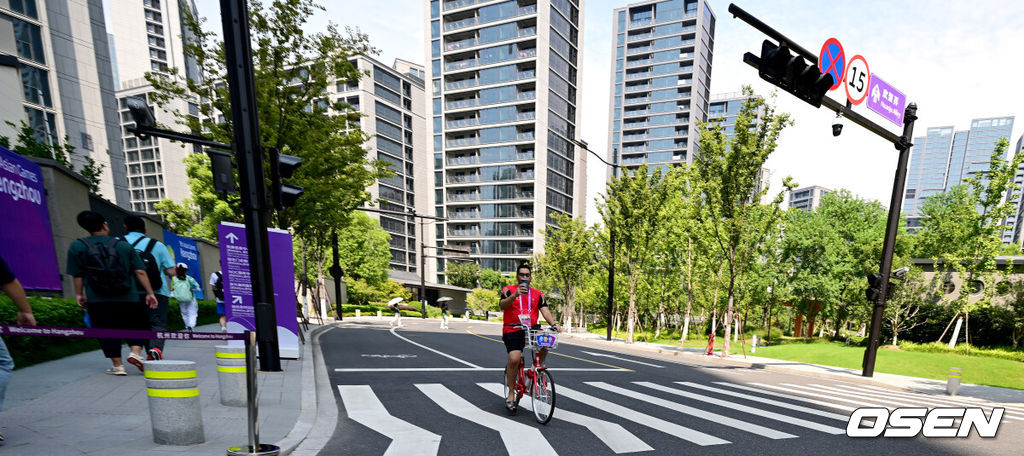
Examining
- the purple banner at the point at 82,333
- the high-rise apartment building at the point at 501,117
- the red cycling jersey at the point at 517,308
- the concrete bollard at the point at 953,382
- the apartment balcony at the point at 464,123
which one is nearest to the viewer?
the purple banner at the point at 82,333

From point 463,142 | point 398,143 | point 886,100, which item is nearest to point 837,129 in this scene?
point 886,100

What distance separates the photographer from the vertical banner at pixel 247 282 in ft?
25.8

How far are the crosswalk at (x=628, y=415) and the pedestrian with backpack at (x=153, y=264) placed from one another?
2958 mm

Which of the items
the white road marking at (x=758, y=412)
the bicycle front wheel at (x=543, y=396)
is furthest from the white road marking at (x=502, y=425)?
the white road marking at (x=758, y=412)

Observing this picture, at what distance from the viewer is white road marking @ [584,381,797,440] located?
5.31 meters

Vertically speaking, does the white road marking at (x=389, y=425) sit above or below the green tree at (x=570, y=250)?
above

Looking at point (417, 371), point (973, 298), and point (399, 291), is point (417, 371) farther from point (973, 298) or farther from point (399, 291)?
point (399, 291)

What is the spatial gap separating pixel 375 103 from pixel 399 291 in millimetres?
34799

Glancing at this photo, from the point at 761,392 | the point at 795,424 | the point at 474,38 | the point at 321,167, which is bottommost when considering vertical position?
the point at 761,392

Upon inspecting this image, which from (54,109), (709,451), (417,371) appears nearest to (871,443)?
(709,451)

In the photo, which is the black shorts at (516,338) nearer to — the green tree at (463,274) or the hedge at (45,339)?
the hedge at (45,339)

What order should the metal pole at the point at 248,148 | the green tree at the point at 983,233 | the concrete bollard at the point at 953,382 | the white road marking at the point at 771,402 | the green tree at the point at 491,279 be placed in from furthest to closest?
the green tree at the point at 491,279, the green tree at the point at 983,233, the concrete bollard at the point at 953,382, the white road marking at the point at 771,402, the metal pole at the point at 248,148

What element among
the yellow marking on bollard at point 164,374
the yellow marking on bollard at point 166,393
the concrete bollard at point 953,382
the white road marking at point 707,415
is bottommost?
the concrete bollard at point 953,382

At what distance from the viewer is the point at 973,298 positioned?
21.7 meters
